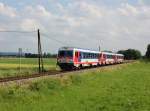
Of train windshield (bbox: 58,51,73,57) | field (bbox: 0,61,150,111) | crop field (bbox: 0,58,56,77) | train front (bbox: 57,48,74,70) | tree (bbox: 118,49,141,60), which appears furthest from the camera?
tree (bbox: 118,49,141,60)

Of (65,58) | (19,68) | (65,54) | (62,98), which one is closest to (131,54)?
(19,68)

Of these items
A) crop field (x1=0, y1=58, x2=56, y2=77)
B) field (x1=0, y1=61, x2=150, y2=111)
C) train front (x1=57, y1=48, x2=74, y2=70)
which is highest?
train front (x1=57, y1=48, x2=74, y2=70)

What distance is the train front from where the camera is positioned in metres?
45.2

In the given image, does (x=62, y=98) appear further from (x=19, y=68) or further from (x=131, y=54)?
(x=131, y=54)

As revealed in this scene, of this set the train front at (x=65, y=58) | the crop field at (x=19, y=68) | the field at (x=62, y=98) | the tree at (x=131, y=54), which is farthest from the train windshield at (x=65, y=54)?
the tree at (x=131, y=54)

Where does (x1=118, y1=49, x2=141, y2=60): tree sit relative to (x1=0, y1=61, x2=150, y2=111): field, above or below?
above

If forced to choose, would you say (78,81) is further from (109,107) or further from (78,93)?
(109,107)

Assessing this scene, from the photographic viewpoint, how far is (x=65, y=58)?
45469mm

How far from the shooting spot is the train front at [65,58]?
45.2 meters

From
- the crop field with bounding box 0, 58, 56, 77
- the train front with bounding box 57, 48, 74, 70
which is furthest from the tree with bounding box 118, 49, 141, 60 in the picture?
the train front with bounding box 57, 48, 74, 70

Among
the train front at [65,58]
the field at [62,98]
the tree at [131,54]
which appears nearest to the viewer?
the field at [62,98]

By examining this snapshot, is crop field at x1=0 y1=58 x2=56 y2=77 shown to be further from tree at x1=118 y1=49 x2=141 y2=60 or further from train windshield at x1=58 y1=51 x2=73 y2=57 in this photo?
tree at x1=118 y1=49 x2=141 y2=60

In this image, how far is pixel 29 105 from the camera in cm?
1797

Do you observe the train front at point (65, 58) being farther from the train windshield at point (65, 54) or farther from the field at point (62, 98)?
the field at point (62, 98)
